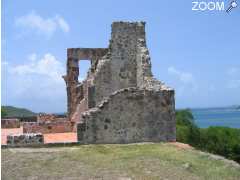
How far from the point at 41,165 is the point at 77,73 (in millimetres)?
14064

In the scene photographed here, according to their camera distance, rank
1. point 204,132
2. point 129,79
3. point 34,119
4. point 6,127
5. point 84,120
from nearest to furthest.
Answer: point 84,120
point 129,79
point 6,127
point 34,119
point 204,132

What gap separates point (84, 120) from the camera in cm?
1831

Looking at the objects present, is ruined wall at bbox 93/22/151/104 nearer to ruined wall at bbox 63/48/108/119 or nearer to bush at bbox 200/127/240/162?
ruined wall at bbox 63/48/108/119

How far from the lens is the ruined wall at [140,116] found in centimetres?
1882

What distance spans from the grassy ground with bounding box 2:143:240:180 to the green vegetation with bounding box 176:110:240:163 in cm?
2848

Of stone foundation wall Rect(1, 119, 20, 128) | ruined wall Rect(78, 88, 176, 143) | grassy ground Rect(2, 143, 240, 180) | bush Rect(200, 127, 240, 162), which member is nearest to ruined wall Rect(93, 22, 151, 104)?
ruined wall Rect(78, 88, 176, 143)

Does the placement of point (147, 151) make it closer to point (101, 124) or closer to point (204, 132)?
point (101, 124)

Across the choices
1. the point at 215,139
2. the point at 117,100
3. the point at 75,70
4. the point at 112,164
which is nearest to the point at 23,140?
the point at 117,100

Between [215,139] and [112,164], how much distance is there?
35.4m

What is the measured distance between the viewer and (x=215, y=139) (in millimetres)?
49031

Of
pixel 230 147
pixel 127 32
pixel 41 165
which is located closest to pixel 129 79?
pixel 127 32

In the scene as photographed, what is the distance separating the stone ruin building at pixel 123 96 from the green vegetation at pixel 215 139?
20.7 metres

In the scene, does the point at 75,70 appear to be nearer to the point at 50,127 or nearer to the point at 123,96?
the point at 50,127

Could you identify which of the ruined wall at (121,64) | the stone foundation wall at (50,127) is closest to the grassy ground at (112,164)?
the ruined wall at (121,64)
